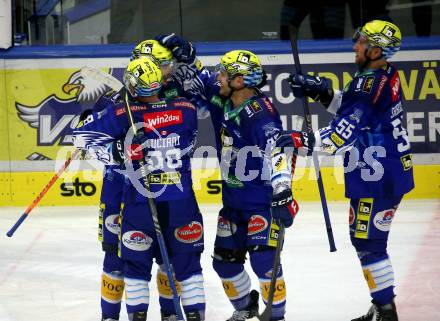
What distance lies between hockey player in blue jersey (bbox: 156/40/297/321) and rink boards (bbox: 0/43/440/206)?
3734 millimetres

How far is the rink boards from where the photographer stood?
29.9 feet

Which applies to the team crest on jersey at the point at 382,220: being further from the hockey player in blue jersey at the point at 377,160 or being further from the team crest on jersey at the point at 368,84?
the team crest on jersey at the point at 368,84

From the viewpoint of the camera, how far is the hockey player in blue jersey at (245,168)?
5.17m

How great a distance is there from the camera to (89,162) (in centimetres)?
909

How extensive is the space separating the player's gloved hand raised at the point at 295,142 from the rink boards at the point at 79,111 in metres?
3.98

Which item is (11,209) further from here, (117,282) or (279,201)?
(279,201)

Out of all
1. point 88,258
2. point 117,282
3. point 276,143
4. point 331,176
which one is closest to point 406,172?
point 276,143

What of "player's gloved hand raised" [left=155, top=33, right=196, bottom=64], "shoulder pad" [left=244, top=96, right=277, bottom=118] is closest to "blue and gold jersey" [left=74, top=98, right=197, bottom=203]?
"shoulder pad" [left=244, top=96, right=277, bottom=118]

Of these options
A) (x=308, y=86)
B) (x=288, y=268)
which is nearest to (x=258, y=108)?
(x=308, y=86)

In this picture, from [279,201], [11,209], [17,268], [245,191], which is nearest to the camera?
[279,201]

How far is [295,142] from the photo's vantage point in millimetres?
5043

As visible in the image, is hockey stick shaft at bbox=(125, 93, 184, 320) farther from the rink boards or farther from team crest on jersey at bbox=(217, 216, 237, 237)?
the rink boards

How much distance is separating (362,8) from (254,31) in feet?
3.22

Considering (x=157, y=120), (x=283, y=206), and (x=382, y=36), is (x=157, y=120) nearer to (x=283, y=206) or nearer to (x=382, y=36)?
(x=283, y=206)
